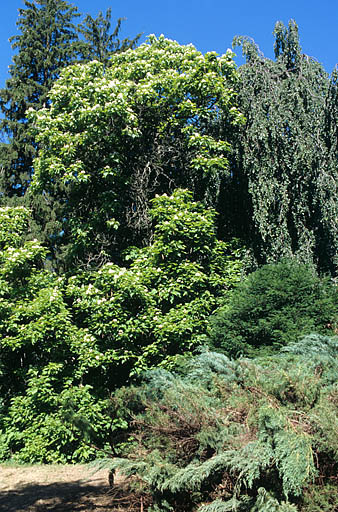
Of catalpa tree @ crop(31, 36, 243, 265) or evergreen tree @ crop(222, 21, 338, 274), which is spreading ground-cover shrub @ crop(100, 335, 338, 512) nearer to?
evergreen tree @ crop(222, 21, 338, 274)

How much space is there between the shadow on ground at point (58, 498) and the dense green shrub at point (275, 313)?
234 cm

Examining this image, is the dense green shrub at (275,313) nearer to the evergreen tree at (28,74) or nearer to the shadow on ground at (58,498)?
the shadow on ground at (58,498)

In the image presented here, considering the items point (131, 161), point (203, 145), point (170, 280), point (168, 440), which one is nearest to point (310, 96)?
point (203, 145)

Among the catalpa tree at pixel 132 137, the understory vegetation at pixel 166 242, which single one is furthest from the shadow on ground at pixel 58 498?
the catalpa tree at pixel 132 137

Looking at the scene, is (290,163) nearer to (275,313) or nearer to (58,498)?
(275,313)

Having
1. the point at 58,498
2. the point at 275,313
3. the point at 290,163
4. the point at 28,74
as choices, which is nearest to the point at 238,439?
the point at 58,498

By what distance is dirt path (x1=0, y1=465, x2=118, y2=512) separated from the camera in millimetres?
4555

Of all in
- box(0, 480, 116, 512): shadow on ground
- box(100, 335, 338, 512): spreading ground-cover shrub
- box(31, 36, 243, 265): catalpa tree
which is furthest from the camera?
box(31, 36, 243, 265): catalpa tree

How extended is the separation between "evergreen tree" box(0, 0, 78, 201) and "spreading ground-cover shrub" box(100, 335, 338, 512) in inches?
432

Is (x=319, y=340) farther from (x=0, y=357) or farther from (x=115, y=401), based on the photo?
(x=0, y=357)

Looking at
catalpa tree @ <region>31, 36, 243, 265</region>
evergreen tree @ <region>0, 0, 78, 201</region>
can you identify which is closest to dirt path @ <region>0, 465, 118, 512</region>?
catalpa tree @ <region>31, 36, 243, 265</region>

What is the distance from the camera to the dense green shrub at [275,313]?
19.4ft

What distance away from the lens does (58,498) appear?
492 cm

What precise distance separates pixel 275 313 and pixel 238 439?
3.06 m
